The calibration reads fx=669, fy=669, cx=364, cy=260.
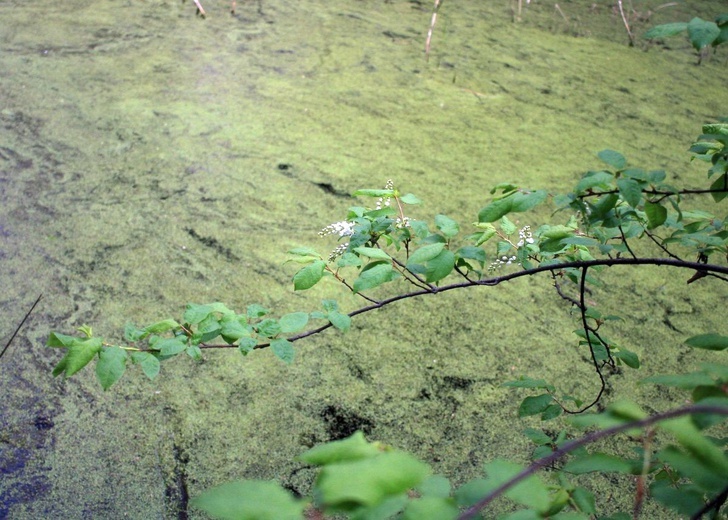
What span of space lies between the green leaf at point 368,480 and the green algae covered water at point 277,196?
692 millimetres

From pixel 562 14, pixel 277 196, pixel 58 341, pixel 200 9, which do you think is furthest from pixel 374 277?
pixel 562 14

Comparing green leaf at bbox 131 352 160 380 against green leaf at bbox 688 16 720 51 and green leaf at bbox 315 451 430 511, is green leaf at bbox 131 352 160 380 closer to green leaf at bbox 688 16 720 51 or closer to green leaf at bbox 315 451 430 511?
green leaf at bbox 315 451 430 511

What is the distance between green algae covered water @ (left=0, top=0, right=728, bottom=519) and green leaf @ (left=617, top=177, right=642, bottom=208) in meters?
0.59

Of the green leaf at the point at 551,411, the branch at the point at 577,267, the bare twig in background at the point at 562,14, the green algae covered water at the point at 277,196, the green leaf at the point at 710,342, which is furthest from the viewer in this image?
the bare twig in background at the point at 562,14

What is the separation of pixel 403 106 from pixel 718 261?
0.95 m

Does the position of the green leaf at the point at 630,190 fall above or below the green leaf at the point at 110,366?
above

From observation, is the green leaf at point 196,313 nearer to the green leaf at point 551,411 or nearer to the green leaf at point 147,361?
the green leaf at point 147,361

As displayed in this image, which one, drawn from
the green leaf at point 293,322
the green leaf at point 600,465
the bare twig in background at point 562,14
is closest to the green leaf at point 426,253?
the green leaf at point 293,322

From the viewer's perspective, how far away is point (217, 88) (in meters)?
1.96

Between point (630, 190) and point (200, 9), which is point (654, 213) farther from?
point (200, 9)

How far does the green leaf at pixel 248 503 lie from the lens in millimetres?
290

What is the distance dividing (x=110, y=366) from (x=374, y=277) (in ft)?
0.84

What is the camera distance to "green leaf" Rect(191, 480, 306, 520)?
0.29 metres

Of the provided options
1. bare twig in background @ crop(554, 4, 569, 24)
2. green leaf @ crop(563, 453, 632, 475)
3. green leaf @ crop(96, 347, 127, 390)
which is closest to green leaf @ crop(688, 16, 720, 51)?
green leaf @ crop(563, 453, 632, 475)
